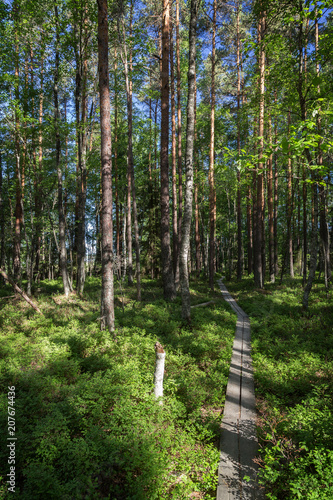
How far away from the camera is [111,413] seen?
4.05m

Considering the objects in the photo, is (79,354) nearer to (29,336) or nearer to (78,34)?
(29,336)

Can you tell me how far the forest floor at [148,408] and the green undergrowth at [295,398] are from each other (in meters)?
0.03

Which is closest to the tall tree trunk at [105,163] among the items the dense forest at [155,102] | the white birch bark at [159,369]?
the dense forest at [155,102]

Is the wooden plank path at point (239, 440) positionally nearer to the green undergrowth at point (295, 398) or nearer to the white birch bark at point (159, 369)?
the green undergrowth at point (295, 398)

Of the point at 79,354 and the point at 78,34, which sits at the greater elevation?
the point at 78,34

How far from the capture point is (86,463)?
303 cm

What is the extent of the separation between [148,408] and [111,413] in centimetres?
64

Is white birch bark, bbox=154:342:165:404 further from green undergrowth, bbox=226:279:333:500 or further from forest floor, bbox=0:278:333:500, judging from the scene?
green undergrowth, bbox=226:279:333:500

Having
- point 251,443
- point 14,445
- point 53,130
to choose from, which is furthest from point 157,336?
point 53,130

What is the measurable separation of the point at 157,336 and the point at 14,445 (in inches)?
187

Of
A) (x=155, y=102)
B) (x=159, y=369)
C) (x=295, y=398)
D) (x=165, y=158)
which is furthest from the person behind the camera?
(x=155, y=102)

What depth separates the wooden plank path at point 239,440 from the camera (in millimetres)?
3270

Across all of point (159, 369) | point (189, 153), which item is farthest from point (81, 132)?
point (159, 369)

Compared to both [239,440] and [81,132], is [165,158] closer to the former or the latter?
[81,132]
